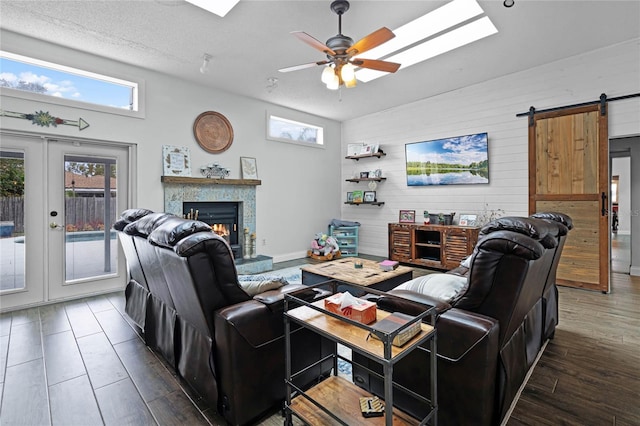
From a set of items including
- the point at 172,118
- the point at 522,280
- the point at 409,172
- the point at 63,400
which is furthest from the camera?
the point at 409,172

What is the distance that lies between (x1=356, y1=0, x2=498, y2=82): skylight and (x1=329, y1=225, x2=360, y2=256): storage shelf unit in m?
3.48

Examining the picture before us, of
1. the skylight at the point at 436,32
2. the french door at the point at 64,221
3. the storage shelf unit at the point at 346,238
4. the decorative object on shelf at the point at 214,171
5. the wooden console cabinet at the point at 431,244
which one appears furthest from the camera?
the storage shelf unit at the point at 346,238

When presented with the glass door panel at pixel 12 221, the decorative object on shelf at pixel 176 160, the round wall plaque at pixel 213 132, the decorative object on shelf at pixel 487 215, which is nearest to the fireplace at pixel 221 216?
the decorative object on shelf at pixel 176 160

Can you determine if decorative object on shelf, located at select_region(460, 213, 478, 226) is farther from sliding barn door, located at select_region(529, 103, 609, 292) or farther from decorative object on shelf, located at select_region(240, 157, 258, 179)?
decorative object on shelf, located at select_region(240, 157, 258, 179)

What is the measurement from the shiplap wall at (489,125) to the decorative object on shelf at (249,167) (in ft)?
7.90

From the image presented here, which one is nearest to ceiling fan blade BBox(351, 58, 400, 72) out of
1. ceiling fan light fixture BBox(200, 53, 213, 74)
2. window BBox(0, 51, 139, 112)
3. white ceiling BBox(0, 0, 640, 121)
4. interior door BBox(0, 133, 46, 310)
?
white ceiling BBox(0, 0, 640, 121)

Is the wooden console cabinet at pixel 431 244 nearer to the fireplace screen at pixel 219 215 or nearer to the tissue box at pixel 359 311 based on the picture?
the fireplace screen at pixel 219 215

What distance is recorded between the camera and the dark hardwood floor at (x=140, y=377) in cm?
176

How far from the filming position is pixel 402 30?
3561mm

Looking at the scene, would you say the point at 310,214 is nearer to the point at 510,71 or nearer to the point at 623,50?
the point at 510,71

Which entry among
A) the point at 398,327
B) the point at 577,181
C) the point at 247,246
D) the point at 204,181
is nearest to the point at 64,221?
the point at 204,181

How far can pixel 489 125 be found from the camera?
501 cm

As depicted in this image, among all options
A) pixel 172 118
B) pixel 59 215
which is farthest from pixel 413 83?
Answer: pixel 59 215

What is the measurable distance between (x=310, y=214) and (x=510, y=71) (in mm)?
4256
